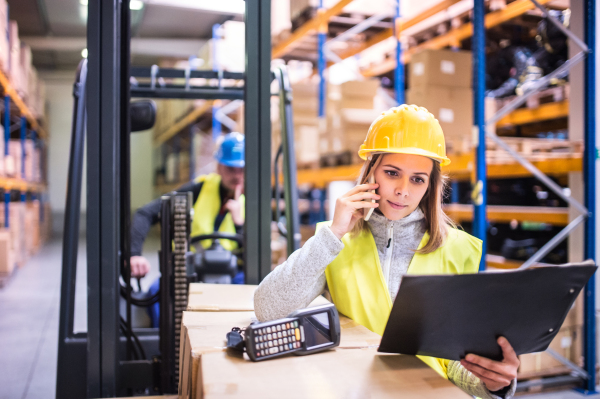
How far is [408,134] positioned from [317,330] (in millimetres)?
729

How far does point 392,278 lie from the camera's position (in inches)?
68.3

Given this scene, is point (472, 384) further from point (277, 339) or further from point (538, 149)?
point (538, 149)

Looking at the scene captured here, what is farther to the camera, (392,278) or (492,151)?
(492,151)

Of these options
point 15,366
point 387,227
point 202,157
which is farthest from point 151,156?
point 387,227

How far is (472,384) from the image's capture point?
154 cm

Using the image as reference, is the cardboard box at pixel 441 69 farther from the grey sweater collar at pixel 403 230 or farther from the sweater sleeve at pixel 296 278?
the sweater sleeve at pixel 296 278

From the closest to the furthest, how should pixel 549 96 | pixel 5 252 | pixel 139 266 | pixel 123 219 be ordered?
1. pixel 123 219
2. pixel 139 266
3. pixel 549 96
4. pixel 5 252

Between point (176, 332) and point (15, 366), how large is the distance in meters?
2.75

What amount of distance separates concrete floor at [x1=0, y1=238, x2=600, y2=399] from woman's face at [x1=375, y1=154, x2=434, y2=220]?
261cm

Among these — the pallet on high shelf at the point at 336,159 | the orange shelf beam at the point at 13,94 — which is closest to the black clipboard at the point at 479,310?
the pallet on high shelf at the point at 336,159

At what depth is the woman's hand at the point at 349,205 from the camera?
5.31 ft

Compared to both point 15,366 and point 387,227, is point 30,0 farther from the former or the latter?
point 387,227

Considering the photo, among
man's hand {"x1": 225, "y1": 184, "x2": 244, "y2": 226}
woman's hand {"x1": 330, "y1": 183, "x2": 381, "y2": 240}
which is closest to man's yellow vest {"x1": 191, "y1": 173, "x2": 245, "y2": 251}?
man's hand {"x1": 225, "y1": 184, "x2": 244, "y2": 226}

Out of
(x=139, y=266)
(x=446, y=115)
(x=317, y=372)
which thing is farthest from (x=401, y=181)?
(x=446, y=115)
